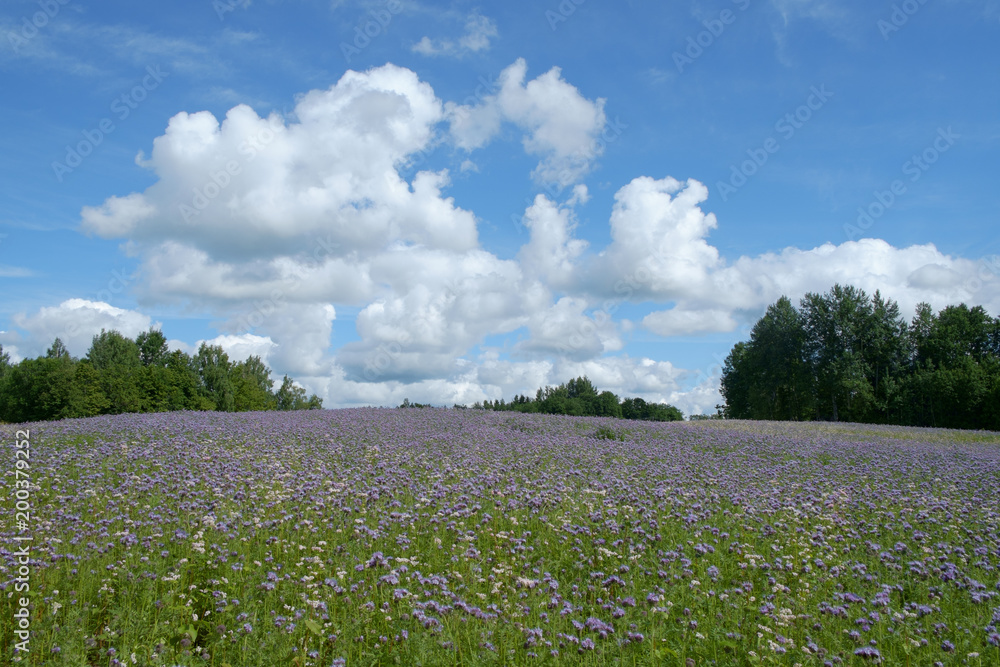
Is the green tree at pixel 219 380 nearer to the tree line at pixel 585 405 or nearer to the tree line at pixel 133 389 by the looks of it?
the tree line at pixel 133 389

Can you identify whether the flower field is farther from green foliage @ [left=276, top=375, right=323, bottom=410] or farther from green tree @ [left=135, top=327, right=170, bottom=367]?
green tree @ [left=135, top=327, right=170, bottom=367]

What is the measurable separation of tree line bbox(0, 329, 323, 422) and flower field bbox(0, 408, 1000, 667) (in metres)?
41.7

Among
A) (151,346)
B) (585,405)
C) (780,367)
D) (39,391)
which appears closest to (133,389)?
(39,391)

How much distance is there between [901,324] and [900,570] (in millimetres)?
63204

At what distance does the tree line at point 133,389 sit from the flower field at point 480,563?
1643 inches

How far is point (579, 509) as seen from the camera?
780 cm

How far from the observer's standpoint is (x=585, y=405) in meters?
70.1

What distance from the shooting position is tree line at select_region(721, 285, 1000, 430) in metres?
52.4

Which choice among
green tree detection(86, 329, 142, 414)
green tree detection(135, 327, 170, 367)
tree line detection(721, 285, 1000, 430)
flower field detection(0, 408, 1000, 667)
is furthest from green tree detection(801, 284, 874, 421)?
green tree detection(135, 327, 170, 367)

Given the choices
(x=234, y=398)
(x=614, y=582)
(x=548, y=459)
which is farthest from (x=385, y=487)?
(x=234, y=398)

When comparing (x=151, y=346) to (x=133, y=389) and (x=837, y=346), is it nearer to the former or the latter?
(x=133, y=389)

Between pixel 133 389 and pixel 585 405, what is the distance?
47.7 meters

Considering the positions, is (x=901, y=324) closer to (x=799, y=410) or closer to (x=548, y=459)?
(x=799, y=410)

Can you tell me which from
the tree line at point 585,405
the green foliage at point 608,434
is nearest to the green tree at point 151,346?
the tree line at point 585,405
